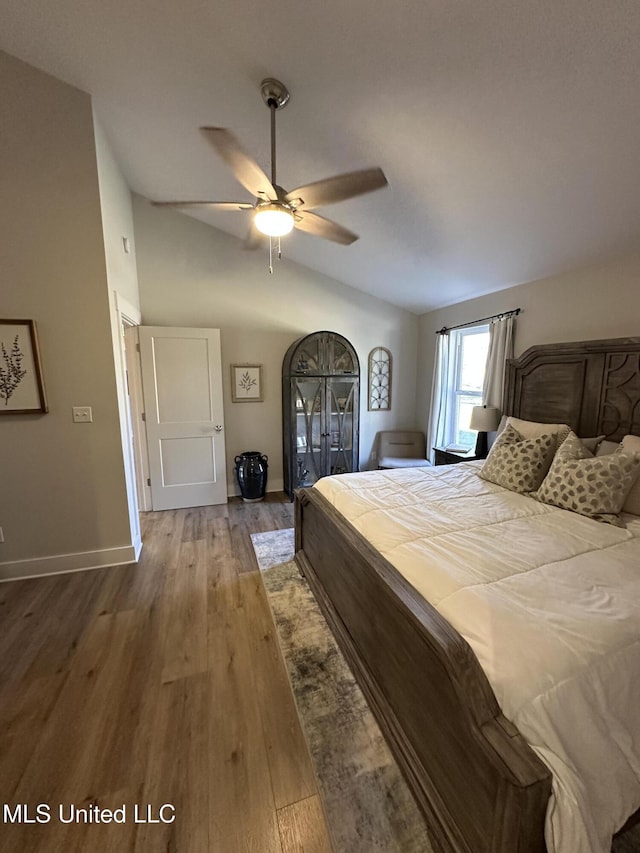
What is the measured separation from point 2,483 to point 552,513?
357 cm

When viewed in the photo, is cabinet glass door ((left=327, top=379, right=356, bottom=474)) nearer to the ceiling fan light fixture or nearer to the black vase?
the black vase

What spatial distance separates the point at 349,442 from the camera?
4395 mm

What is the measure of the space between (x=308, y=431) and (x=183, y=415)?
1401 millimetres

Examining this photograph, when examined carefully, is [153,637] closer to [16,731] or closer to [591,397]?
[16,731]

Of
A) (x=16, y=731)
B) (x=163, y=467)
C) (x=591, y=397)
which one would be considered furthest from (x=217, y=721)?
(x=591, y=397)

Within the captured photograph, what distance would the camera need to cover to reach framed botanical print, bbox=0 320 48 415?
2.36 meters

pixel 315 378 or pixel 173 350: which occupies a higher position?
pixel 173 350

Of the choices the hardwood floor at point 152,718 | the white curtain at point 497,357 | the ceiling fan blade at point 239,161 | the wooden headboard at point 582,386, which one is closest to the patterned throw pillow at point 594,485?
the wooden headboard at point 582,386

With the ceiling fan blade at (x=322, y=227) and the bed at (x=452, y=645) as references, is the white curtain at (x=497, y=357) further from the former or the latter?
the ceiling fan blade at (x=322, y=227)

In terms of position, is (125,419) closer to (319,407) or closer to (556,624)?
(319,407)

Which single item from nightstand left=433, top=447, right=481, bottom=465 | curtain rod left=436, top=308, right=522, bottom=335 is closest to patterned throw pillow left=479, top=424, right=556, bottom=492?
nightstand left=433, top=447, right=481, bottom=465

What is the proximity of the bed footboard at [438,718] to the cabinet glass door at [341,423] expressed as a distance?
2.45m

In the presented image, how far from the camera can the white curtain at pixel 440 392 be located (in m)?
4.32

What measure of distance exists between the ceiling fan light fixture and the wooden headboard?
2.33 metres
